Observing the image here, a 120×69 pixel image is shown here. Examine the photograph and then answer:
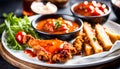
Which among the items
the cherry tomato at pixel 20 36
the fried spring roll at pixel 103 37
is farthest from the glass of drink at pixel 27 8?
the fried spring roll at pixel 103 37

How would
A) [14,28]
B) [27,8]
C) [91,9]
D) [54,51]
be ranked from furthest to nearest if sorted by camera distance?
1. [27,8]
2. [91,9]
3. [14,28]
4. [54,51]

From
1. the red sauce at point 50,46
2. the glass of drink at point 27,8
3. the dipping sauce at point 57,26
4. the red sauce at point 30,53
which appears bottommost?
the glass of drink at point 27,8

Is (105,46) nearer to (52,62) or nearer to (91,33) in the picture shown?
(91,33)

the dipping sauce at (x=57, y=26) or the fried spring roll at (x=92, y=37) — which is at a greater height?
the dipping sauce at (x=57, y=26)

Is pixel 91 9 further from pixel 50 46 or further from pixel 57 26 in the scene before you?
pixel 50 46

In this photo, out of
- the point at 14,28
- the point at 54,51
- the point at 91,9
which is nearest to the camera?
the point at 54,51

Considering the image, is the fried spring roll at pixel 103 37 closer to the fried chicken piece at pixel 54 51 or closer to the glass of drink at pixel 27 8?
Result: the fried chicken piece at pixel 54 51

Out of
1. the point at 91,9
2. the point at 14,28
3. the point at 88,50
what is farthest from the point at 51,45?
the point at 91,9
